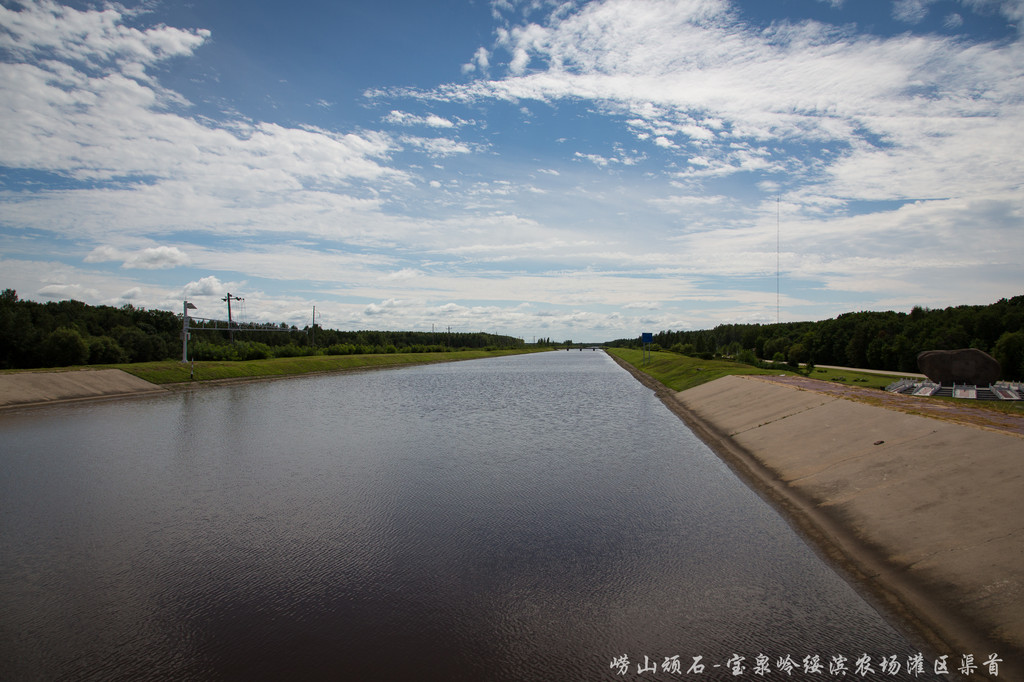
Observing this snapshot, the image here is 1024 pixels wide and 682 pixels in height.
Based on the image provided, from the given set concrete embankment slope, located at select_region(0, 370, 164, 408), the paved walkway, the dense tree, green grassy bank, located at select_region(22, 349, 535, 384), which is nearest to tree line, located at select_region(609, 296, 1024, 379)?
the paved walkway

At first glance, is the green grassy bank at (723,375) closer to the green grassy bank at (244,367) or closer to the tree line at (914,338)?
the tree line at (914,338)

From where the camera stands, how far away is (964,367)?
2694 cm

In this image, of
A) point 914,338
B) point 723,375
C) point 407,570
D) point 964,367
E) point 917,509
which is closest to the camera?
point 407,570

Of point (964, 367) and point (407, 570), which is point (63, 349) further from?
point (964, 367)

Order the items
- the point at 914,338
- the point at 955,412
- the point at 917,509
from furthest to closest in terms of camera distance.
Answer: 1. the point at 914,338
2. the point at 955,412
3. the point at 917,509

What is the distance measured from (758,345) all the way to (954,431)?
99303 mm

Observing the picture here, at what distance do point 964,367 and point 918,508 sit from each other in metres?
22.9

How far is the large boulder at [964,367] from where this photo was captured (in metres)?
26.7

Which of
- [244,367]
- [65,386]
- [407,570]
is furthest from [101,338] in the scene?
[407,570]

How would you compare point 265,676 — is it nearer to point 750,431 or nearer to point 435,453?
point 435,453

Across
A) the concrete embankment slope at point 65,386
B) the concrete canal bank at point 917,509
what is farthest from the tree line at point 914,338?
the concrete embankment slope at point 65,386

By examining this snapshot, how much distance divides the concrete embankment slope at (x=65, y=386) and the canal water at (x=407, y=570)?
1990 centimetres

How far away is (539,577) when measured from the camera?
858 centimetres

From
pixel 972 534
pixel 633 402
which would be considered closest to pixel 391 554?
pixel 972 534
